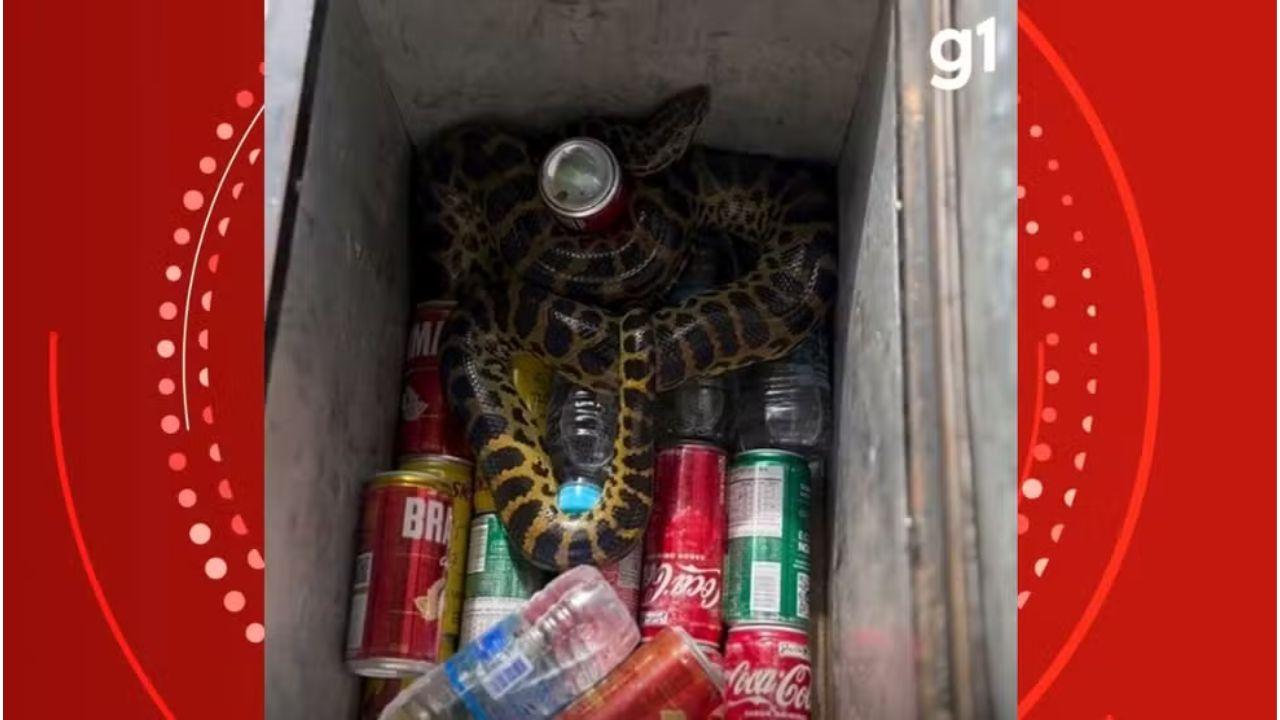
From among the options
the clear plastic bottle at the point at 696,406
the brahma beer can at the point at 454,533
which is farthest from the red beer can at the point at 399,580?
the clear plastic bottle at the point at 696,406

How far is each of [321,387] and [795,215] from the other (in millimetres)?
781

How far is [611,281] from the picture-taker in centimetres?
180

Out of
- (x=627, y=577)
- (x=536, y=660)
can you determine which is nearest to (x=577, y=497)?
(x=627, y=577)

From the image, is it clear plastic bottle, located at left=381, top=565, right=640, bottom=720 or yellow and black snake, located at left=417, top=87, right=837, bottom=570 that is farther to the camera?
yellow and black snake, located at left=417, top=87, right=837, bottom=570

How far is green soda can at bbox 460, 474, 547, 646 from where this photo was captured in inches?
64.9

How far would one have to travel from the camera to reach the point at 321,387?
1.48 m

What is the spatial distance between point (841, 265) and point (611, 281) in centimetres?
35

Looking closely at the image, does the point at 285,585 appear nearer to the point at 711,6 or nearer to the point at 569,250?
the point at 569,250

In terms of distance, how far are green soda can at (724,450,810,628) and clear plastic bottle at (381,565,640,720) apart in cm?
17

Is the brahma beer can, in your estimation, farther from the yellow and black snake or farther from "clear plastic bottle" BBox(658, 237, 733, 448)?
"clear plastic bottle" BBox(658, 237, 733, 448)

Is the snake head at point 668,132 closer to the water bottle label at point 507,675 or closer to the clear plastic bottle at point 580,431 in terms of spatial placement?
the clear plastic bottle at point 580,431

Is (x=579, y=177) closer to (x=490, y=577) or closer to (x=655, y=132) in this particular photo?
(x=655, y=132)

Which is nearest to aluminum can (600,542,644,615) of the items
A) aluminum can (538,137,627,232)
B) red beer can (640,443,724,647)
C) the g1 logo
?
red beer can (640,443,724,647)

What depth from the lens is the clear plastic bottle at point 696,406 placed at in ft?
5.93
